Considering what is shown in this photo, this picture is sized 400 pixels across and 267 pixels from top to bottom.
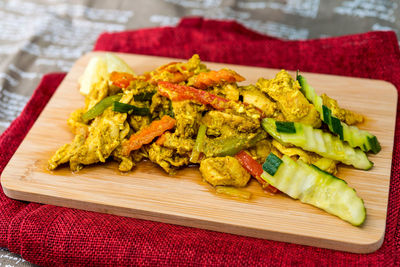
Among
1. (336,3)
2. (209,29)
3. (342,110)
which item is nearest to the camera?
(342,110)

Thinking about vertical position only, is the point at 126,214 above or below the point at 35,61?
below

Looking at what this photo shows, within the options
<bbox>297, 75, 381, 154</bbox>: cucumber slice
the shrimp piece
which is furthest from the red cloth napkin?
the shrimp piece

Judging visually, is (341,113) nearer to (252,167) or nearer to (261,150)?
(261,150)

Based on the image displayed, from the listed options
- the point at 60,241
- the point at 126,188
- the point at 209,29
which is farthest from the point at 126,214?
the point at 209,29

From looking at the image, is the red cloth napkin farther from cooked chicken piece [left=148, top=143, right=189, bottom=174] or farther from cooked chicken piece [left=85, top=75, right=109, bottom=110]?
cooked chicken piece [left=85, top=75, right=109, bottom=110]

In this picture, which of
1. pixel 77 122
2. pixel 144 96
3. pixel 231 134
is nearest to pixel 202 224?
pixel 231 134

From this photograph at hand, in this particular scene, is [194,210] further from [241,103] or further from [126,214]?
[241,103]
